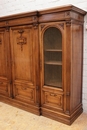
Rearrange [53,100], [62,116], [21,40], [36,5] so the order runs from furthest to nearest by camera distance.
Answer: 1. [36,5]
2. [21,40]
3. [53,100]
4. [62,116]

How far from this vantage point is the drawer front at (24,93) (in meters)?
2.93

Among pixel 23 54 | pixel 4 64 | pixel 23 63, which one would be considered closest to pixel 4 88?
pixel 4 64

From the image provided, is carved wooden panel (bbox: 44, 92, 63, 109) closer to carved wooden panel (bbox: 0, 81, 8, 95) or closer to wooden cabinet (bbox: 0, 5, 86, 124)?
wooden cabinet (bbox: 0, 5, 86, 124)

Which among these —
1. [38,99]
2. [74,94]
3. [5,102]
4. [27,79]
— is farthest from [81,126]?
[5,102]

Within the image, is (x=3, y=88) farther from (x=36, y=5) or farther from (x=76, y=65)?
(x=36, y=5)

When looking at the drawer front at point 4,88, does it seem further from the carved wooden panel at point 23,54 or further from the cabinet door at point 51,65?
the cabinet door at point 51,65

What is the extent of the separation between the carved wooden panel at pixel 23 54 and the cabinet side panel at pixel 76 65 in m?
0.77

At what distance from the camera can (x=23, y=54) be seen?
9.61 feet

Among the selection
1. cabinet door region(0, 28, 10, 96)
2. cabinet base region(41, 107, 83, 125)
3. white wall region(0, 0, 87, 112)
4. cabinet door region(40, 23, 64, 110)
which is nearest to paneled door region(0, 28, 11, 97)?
cabinet door region(0, 28, 10, 96)

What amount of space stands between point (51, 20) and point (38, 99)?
147 centimetres

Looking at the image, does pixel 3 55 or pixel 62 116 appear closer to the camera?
pixel 62 116

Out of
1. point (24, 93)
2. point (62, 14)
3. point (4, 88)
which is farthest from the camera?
point (4, 88)

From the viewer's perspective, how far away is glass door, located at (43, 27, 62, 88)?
256cm

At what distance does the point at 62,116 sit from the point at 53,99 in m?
0.33
